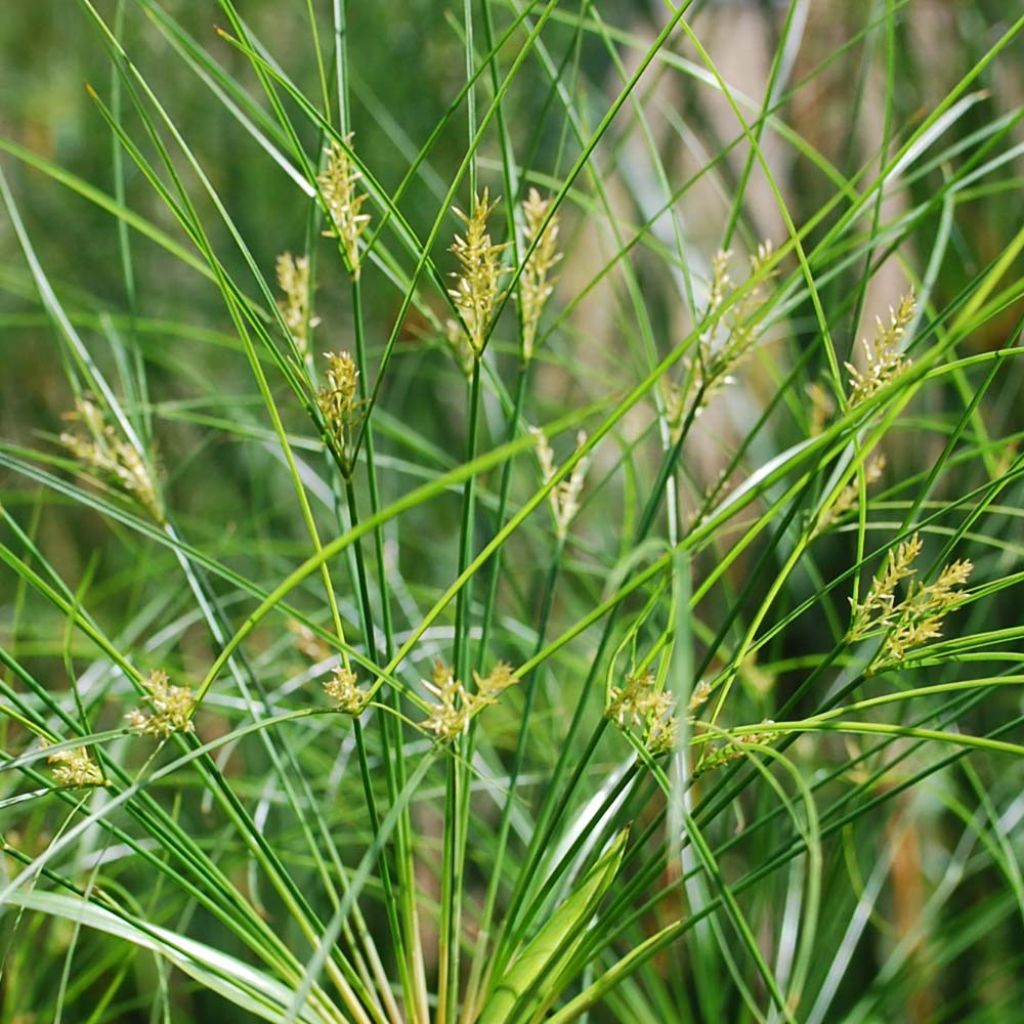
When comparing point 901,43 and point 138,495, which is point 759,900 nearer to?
point 138,495

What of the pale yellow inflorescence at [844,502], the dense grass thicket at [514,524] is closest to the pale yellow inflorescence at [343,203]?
the dense grass thicket at [514,524]

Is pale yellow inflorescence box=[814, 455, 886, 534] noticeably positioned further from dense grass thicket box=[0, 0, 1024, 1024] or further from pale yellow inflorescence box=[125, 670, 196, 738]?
pale yellow inflorescence box=[125, 670, 196, 738]

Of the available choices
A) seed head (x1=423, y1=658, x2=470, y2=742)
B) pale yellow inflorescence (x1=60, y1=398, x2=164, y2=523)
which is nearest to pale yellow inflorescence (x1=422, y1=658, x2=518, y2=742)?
seed head (x1=423, y1=658, x2=470, y2=742)

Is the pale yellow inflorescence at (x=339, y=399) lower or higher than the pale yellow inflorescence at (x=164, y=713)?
higher

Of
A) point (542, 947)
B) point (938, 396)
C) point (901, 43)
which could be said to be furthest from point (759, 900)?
point (901, 43)

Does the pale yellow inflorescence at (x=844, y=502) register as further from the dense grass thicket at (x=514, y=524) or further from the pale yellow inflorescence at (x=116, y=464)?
the pale yellow inflorescence at (x=116, y=464)

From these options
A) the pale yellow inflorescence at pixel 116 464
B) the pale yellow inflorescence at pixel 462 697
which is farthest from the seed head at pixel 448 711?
the pale yellow inflorescence at pixel 116 464

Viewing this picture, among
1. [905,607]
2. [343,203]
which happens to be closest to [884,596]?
[905,607]

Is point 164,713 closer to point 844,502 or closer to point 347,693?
point 347,693

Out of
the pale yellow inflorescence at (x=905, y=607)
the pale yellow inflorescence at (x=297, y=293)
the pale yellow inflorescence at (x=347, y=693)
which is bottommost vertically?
the pale yellow inflorescence at (x=347, y=693)
